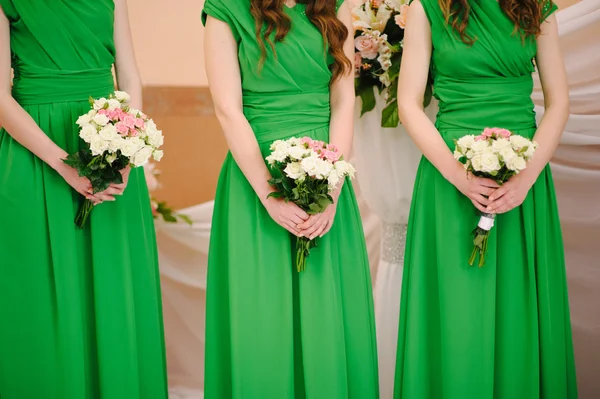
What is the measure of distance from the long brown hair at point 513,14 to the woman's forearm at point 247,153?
0.91 m

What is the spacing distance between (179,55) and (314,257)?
2.68 m

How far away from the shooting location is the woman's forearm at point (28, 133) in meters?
2.75

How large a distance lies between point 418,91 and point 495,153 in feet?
1.62

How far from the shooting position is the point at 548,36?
2930mm

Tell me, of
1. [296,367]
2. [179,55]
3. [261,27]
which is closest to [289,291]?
[296,367]

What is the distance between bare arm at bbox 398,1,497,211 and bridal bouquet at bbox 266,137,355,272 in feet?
1.43

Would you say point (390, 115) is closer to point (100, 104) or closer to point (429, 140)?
point (429, 140)

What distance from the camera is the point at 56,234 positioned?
110 inches

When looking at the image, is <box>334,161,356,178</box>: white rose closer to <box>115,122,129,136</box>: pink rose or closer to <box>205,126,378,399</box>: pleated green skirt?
<box>205,126,378,399</box>: pleated green skirt

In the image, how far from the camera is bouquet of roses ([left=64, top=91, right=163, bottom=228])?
8.46ft

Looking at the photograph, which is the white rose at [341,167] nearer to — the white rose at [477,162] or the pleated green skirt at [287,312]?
the pleated green skirt at [287,312]

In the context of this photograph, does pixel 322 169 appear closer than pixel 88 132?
Yes

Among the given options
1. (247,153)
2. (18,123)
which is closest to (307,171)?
(247,153)

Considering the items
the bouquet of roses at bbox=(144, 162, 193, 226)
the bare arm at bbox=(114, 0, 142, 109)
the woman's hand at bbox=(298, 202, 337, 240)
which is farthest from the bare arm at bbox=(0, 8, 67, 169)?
the bouquet of roses at bbox=(144, 162, 193, 226)
